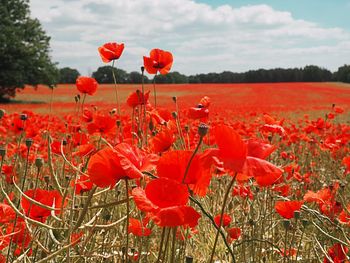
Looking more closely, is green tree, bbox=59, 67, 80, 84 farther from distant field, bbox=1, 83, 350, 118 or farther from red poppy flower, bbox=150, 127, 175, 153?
red poppy flower, bbox=150, 127, 175, 153

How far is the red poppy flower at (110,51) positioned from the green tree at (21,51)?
21.8m

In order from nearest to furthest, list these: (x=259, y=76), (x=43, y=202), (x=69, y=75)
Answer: (x=43, y=202) < (x=69, y=75) < (x=259, y=76)

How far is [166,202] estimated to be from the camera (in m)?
0.81

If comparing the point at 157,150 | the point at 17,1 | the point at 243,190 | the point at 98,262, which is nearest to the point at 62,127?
the point at 243,190

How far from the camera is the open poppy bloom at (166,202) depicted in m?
0.76

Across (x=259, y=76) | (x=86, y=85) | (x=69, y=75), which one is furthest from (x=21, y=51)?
(x=259, y=76)

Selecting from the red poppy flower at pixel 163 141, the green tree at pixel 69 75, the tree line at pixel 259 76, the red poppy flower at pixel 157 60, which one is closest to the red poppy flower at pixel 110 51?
the red poppy flower at pixel 157 60

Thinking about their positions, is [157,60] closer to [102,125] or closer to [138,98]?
[138,98]

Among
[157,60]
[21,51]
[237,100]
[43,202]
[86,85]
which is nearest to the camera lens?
[43,202]

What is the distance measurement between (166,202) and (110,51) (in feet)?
4.47

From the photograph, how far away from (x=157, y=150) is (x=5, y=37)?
23044mm

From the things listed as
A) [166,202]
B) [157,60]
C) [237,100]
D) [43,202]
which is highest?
[157,60]

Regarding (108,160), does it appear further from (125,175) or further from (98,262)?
(98,262)

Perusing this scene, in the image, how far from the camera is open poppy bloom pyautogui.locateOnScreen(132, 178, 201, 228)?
2.49 feet
